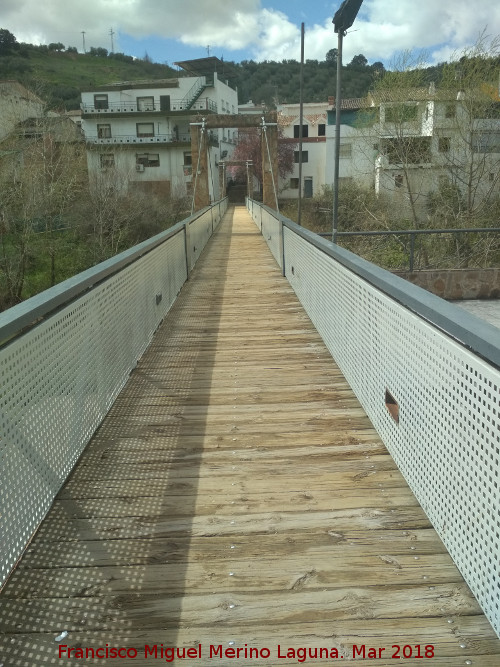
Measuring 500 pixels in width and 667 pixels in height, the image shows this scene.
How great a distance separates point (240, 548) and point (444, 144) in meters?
22.6

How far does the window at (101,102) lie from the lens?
44688mm

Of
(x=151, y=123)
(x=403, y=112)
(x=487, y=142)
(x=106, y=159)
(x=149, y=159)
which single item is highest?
(x=151, y=123)

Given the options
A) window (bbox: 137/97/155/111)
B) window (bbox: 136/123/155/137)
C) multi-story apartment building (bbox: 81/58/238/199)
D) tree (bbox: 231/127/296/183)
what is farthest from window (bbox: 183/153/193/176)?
window (bbox: 137/97/155/111)

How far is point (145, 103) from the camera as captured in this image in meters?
45.1

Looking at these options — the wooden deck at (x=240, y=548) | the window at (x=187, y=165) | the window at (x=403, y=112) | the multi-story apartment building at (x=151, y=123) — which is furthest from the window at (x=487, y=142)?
the window at (x=187, y=165)

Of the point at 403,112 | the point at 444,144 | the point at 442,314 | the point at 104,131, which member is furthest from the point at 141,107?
the point at 442,314

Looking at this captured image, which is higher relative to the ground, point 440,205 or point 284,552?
point 440,205

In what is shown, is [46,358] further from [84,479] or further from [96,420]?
[96,420]

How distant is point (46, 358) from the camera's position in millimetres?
2332

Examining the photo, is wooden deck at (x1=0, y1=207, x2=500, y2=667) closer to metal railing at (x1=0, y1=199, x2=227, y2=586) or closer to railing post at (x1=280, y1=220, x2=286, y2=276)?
metal railing at (x1=0, y1=199, x2=227, y2=586)

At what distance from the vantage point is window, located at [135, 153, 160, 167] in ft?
144

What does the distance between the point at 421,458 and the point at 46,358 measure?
1.52m

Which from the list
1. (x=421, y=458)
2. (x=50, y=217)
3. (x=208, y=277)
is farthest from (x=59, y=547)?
(x=50, y=217)

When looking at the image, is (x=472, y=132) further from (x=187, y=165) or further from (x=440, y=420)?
(x=187, y=165)
